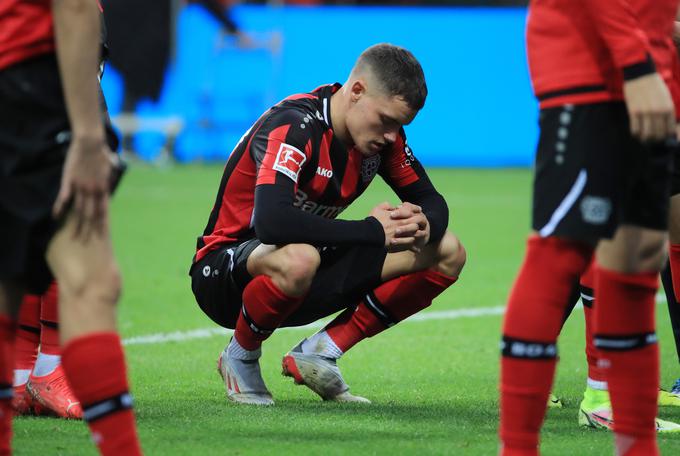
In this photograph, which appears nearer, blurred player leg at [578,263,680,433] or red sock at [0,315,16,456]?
red sock at [0,315,16,456]

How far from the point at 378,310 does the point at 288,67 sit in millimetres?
13479

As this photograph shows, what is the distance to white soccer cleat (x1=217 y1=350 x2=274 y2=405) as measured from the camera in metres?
4.22

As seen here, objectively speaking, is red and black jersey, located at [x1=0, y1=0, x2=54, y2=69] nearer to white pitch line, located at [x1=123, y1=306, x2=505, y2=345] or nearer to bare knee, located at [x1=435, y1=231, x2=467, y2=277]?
bare knee, located at [x1=435, y1=231, x2=467, y2=277]

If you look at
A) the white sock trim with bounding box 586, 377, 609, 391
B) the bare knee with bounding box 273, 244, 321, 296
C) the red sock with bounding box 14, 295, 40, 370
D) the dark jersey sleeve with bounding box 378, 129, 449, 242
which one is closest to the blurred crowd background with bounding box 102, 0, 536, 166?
the dark jersey sleeve with bounding box 378, 129, 449, 242

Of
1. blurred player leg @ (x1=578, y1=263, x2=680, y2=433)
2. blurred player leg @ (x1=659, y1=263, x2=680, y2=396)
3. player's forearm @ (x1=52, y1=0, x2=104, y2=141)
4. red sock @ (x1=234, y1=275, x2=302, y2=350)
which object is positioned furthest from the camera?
blurred player leg @ (x1=659, y1=263, x2=680, y2=396)

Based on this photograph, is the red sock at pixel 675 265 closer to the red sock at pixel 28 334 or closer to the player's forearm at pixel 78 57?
the red sock at pixel 28 334

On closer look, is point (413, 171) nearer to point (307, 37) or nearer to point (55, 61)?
point (55, 61)

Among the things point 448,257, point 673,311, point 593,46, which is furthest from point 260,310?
point 593,46

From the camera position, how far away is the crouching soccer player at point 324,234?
4.02 m

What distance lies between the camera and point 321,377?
14.2 feet

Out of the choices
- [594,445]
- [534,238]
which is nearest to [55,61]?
[534,238]

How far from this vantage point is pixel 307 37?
17.6 meters

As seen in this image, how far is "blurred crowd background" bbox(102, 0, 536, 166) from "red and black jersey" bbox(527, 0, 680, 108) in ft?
46.7

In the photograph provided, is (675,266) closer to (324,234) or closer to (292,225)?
(324,234)
